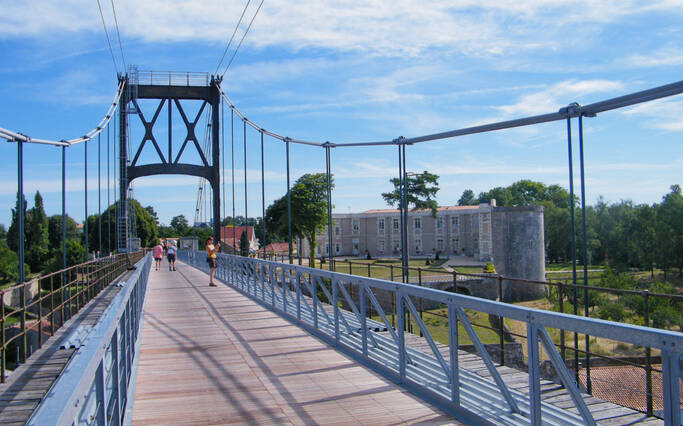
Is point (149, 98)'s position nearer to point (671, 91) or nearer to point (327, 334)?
point (327, 334)

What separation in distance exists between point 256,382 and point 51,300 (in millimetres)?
4471

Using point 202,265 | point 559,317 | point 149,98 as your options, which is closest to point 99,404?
point 559,317

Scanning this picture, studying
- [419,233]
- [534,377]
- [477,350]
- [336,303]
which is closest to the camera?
[534,377]

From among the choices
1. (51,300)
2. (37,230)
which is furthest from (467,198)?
(51,300)

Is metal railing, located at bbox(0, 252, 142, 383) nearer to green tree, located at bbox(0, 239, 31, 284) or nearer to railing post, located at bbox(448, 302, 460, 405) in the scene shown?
railing post, located at bbox(448, 302, 460, 405)

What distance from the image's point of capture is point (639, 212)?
199 feet

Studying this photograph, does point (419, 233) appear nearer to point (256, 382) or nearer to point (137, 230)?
point (137, 230)

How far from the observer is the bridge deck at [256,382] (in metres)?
4.16

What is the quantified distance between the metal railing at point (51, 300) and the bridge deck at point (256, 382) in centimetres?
149

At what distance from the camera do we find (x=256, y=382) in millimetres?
5117

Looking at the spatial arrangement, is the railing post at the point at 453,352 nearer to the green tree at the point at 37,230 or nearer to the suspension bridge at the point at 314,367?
the suspension bridge at the point at 314,367

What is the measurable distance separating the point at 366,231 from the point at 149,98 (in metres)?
49.3

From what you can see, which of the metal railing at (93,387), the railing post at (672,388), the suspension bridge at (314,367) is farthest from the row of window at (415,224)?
the railing post at (672,388)

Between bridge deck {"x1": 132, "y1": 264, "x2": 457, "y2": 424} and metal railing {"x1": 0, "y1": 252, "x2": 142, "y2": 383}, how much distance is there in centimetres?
149
